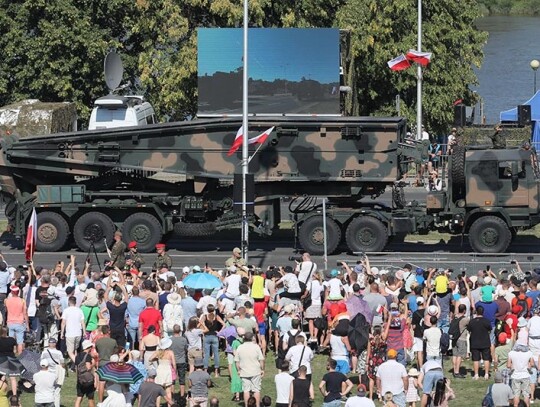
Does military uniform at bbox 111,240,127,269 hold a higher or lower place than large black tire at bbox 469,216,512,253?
lower

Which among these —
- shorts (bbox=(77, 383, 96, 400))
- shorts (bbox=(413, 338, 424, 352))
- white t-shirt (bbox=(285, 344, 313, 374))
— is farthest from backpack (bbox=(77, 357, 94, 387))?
shorts (bbox=(413, 338, 424, 352))

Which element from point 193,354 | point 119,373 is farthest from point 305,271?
point 119,373

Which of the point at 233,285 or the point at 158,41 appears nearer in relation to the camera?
the point at 233,285

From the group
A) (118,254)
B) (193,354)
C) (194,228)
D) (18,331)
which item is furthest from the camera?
(194,228)

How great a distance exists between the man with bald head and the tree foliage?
24.9m

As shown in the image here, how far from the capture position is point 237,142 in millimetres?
33781

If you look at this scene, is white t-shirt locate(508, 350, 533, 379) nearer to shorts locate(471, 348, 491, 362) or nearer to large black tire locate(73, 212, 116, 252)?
shorts locate(471, 348, 491, 362)

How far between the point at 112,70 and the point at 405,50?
12298 millimetres

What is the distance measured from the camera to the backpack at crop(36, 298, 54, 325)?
23203 millimetres

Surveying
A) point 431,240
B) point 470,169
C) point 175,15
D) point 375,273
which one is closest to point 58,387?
point 375,273

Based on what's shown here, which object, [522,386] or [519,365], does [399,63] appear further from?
[522,386]

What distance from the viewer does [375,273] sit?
25609 millimetres

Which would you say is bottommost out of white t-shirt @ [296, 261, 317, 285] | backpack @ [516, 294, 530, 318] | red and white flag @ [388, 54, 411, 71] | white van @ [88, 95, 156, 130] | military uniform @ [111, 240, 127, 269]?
backpack @ [516, 294, 530, 318]

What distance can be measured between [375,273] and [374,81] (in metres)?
26.4
